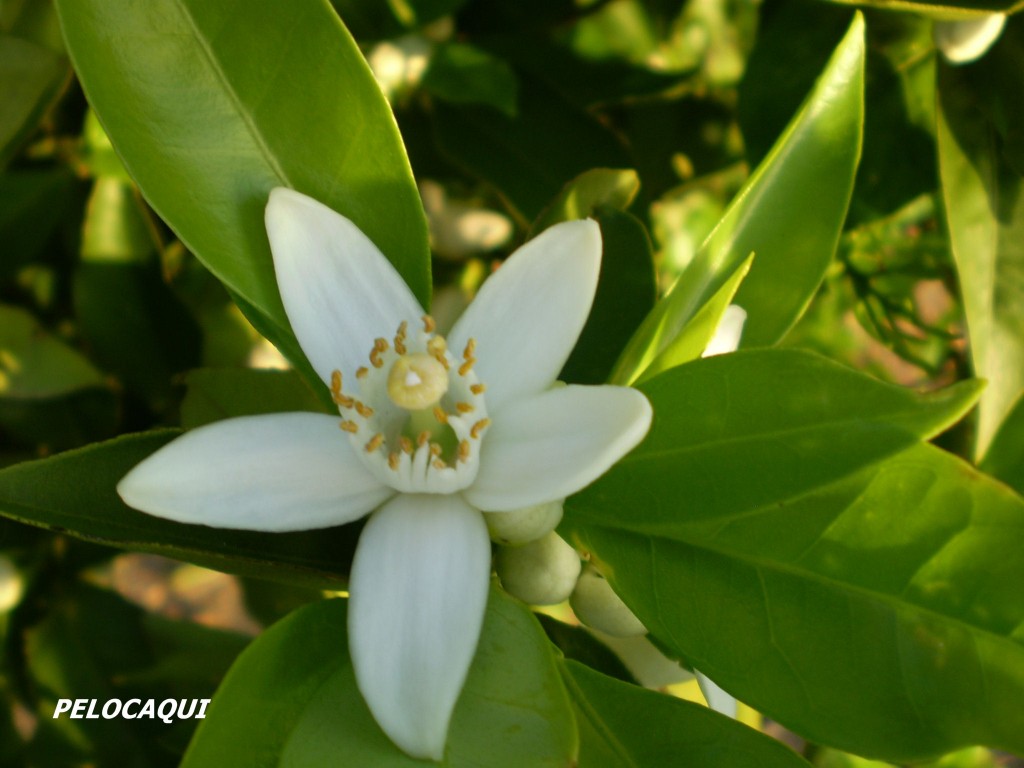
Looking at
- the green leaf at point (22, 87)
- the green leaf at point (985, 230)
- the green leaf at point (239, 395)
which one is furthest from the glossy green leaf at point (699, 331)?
the green leaf at point (22, 87)

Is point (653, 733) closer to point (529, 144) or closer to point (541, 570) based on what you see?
point (541, 570)

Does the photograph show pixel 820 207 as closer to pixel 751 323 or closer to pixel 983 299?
pixel 751 323

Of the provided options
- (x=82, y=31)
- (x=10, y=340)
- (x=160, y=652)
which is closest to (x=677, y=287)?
(x=82, y=31)

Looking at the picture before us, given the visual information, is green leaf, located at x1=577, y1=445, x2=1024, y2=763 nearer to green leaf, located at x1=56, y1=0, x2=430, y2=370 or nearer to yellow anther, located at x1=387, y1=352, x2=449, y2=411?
yellow anther, located at x1=387, y1=352, x2=449, y2=411

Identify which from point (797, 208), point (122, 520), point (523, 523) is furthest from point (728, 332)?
point (122, 520)

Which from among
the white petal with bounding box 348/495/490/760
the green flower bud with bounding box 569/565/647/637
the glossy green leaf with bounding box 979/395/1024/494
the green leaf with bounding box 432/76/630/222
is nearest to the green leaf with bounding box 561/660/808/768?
the green flower bud with bounding box 569/565/647/637

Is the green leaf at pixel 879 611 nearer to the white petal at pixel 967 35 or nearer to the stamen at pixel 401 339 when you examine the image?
the stamen at pixel 401 339
